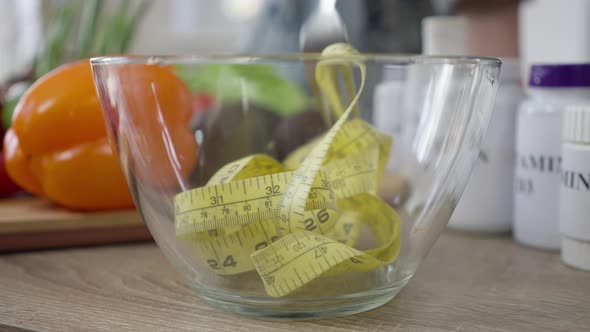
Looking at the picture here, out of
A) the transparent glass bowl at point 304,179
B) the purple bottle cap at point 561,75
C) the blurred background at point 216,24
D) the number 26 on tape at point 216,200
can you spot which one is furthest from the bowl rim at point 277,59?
the blurred background at point 216,24

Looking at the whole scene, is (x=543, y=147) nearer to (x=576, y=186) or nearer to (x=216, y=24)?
(x=576, y=186)

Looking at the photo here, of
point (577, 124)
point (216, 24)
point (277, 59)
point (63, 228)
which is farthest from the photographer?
point (216, 24)

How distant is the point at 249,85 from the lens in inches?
26.2

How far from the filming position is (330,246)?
1.55 feet

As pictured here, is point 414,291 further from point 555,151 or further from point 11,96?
point 11,96

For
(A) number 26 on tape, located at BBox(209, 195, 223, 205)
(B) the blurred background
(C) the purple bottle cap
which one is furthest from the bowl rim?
(B) the blurred background

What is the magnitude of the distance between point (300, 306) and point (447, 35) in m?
0.45

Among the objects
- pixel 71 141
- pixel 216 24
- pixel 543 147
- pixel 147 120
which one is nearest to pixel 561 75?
pixel 543 147

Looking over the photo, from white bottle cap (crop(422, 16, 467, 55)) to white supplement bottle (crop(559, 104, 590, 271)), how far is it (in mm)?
193

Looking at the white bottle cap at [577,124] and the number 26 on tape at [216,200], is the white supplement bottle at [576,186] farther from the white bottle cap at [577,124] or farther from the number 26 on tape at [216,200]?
the number 26 on tape at [216,200]

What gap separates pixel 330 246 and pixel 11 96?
30.9 inches

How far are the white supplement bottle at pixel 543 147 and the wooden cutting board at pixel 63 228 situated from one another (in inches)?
18.6

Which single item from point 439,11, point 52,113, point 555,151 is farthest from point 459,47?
point 439,11

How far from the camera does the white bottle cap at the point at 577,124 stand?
600 millimetres
